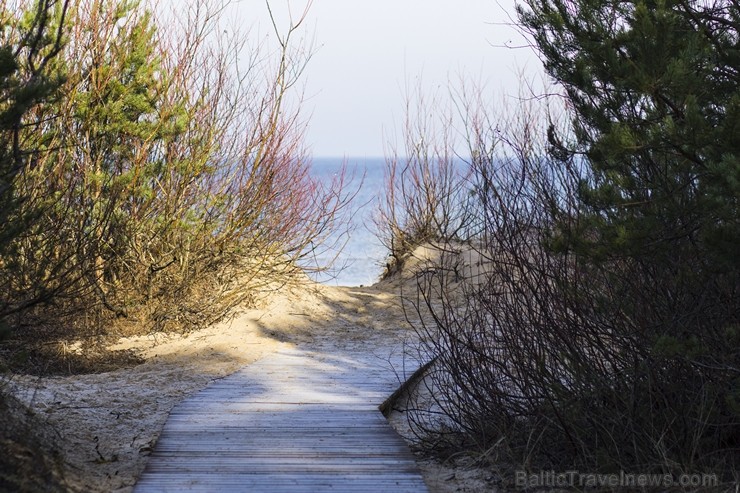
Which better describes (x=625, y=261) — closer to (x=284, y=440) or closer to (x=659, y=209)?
(x=659, y=209)

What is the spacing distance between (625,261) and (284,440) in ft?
6.46

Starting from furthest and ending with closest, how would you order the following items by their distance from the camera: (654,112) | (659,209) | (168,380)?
(168,380) < (654,112) < (659,209)

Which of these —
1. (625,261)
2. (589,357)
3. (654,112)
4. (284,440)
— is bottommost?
(284,440)

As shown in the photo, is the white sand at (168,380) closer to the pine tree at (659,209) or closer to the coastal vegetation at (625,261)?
the coastal vegetation at (625,261)

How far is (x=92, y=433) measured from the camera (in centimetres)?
496

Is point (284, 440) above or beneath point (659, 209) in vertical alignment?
beneath

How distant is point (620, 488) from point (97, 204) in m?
5.47

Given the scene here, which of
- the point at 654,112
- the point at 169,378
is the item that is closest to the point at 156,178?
the point at 169,378

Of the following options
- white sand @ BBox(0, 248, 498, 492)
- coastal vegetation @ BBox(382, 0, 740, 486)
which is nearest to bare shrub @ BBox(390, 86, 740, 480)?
coastal vegetation @ BBox(382, 0, 740, 486)

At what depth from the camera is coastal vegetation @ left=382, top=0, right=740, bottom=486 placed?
3502 millimetres

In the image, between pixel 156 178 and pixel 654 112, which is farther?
pixel 156 178

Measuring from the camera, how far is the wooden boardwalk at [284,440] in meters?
3.79

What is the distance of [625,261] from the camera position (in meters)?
4.08

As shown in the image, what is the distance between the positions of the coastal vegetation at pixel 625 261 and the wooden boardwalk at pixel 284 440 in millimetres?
671
